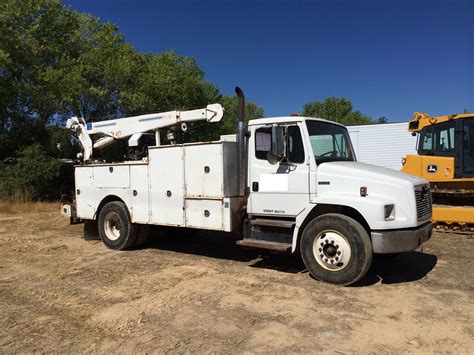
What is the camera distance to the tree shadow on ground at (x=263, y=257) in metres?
7.35

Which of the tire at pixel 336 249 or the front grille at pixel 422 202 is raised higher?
the front grille at pixel 422 202

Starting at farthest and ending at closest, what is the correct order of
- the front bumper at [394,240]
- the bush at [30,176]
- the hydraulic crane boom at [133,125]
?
the bush at [30,176], the hydraulic crane boom at [133,125], the front bumper at [394,240]

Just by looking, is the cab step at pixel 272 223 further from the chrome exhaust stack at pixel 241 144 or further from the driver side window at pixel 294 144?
the driver side window at pixel 294 144

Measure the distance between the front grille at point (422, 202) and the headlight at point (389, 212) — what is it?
0.40 metres

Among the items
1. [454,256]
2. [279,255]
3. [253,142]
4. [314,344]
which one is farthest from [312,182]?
[454,256]

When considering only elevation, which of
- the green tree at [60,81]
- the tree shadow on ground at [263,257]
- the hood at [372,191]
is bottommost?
the tree shadow on ground at [263,257]

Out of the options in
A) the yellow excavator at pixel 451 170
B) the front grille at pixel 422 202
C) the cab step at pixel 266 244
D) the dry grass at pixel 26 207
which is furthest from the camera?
the dry grass at pixel 26 207

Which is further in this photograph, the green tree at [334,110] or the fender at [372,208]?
the green tree at [334,110]

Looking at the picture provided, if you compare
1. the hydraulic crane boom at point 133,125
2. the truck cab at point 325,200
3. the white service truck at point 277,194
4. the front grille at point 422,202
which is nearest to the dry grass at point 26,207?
the hydraulic crane boom at point 133,125

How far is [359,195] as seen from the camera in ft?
22.0

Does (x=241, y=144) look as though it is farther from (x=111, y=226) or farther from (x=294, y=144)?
(x=111, y=226)

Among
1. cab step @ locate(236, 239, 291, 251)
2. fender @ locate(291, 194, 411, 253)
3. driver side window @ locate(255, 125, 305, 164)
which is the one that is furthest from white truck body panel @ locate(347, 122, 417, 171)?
fender @ locate(291, 194, 411, 253)

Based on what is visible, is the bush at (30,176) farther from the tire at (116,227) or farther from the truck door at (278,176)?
the truck door at (278,176)

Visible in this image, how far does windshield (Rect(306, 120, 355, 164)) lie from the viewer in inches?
289
